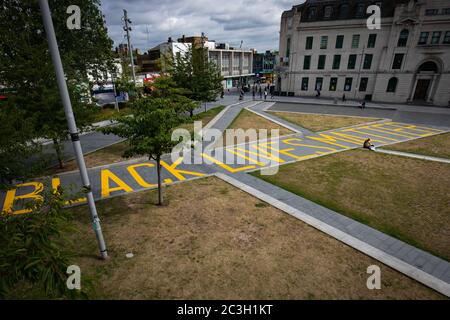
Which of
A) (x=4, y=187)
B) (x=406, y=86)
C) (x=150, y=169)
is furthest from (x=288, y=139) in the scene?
(x=406, y=86)

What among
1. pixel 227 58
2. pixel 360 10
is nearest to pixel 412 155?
pixel 360 10

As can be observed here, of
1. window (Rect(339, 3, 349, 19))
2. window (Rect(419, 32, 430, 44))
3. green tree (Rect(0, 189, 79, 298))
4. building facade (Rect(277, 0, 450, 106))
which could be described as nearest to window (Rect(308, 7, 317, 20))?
building facade (Rect(277, 0, 450, 106))

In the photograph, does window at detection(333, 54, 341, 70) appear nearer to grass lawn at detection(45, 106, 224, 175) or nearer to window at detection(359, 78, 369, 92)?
window at detection(359, 78, 369, 92)

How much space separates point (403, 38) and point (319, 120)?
21.2 meters

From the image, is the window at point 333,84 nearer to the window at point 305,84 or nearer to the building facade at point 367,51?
the building facade at point 367,51

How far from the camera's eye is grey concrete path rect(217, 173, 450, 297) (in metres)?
6.68

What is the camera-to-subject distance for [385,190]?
37.6ft

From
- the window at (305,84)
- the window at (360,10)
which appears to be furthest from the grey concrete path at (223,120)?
the window at (360,10)

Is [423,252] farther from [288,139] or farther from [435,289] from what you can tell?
[288,139]

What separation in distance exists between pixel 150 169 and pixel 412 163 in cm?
1566

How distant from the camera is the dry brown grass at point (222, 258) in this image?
6.14 metres

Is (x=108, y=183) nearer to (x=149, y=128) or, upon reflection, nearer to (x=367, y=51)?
(x=149, y=128)

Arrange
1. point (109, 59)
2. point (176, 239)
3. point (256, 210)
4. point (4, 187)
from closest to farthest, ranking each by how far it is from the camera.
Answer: point (4, 187) → point (176, 239) → point (256, 210) → point (109, 59)
